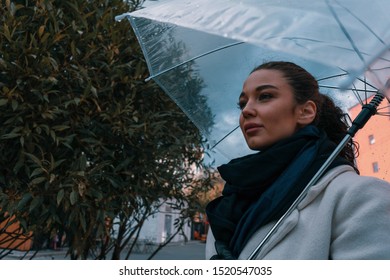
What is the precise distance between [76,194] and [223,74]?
1.15 metres

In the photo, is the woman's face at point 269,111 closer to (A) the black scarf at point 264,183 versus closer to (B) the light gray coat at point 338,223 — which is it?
(A) the black scarf at point 264,183

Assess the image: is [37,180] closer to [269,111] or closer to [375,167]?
[269,111]

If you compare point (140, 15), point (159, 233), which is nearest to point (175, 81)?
point (140, 15)

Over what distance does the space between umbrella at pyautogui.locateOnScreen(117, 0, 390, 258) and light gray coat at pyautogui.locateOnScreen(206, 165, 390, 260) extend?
5 centimetres

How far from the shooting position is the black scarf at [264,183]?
1.28 m

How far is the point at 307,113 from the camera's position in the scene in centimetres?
150

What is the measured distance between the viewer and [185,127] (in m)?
3.80

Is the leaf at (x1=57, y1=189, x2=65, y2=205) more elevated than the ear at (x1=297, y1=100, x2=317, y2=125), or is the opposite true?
the ear at (x1=297, y1=100, x2=317, y2=125)

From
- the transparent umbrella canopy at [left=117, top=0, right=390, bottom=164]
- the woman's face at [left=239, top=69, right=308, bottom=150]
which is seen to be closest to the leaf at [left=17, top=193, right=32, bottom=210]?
the transparent umbrella canopy at [left=117, top=0, right=390, bottom=164]

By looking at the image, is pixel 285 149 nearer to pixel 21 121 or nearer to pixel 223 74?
pixel 223 74

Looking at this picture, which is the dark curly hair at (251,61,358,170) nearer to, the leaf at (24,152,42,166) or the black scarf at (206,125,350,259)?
the black scarf at (206,125,350,259)

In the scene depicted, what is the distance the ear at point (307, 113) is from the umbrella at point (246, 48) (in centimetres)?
12

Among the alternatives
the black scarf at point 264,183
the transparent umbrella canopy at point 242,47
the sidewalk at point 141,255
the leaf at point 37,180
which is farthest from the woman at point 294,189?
the sidewalk at point 141,255

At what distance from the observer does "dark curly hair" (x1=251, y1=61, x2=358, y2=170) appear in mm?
1532
